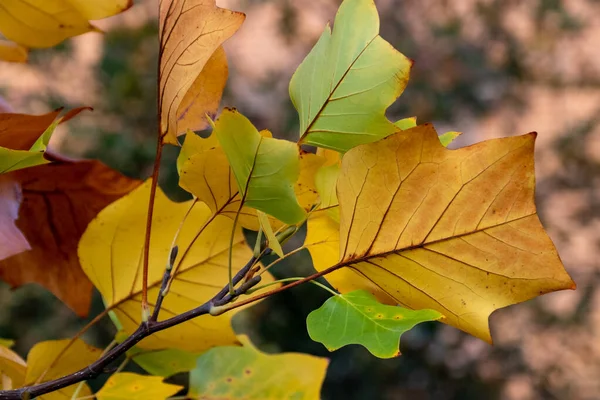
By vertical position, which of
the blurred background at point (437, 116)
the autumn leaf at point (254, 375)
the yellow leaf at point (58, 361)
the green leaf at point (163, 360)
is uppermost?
the yellow leaf at point (58, 361)

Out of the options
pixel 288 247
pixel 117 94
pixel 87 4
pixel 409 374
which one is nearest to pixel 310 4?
pixel 117 94

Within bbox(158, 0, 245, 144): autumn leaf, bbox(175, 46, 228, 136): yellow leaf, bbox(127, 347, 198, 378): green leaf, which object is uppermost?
bbox(158, 0, 245, 144): autumn leaf

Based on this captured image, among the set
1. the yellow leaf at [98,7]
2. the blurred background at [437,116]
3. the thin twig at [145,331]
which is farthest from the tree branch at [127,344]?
the blurred background at [437,116]

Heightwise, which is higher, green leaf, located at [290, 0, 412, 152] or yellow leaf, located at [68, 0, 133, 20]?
yellow leaf, located at [68, 0, 133, 20]

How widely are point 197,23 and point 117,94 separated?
131 centimetres

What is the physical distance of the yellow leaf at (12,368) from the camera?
0.18 m

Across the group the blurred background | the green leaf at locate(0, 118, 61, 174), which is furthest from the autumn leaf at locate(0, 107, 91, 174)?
the blurred background

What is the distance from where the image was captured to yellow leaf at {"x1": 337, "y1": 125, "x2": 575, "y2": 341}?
0.16 meters

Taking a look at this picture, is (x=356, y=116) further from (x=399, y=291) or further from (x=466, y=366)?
(x=466, y=366)

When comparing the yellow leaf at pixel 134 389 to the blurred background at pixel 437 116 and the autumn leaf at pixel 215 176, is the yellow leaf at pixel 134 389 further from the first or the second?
the blurred background at pixel 437 116

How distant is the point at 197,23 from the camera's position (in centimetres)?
17

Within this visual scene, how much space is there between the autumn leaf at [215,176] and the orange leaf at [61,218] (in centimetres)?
7

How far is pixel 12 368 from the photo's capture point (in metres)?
0.19

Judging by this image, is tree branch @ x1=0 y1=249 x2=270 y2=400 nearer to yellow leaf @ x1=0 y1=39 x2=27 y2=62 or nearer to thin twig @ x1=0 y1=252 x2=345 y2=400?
thin twig @ x1=0 y1=252 x2=345 y2=400
